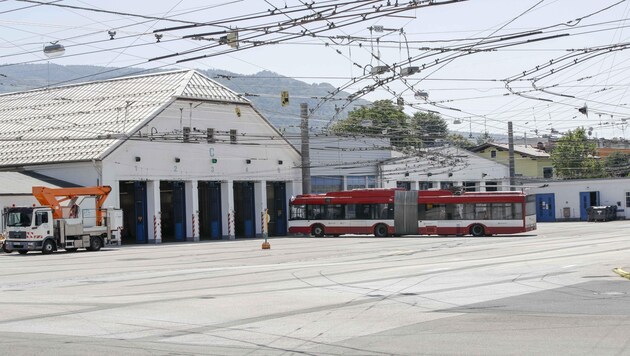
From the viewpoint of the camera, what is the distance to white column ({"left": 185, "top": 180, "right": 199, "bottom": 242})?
65.7 meters

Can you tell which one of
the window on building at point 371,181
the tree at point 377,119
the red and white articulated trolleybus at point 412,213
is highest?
the tree at point 377,119

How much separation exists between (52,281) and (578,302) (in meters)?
16.1

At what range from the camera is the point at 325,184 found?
7744 centimetres

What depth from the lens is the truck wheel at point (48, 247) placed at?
156ft

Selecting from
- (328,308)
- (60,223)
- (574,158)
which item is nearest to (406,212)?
(60,223)

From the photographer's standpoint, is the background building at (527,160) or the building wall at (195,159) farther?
the background building at (527,160)

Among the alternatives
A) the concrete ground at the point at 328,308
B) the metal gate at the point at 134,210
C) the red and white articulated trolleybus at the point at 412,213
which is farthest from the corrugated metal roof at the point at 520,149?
the concrete ground at the point at 328,308

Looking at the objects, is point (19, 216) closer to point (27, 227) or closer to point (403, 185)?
point (27, 227)

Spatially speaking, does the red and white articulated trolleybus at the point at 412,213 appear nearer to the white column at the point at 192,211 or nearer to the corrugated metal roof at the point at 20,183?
the white column at the point at 192,211

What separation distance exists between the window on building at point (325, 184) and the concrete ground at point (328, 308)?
42.4 meters

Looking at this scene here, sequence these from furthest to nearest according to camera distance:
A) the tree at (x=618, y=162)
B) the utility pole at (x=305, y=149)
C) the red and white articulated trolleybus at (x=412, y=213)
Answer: the tree at (x=618, y=162) < the utility pole at (x=305, y=149) < the red and white articulated trolleybus at (x=412, y=213)

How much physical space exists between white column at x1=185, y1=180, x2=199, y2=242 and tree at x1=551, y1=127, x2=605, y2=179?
62.0 metres

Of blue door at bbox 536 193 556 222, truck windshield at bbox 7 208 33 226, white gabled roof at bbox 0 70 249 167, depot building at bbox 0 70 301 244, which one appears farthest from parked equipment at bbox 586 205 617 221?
truck windshield at bbox 7 208 33 226

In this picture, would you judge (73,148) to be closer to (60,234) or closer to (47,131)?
(47,131)
